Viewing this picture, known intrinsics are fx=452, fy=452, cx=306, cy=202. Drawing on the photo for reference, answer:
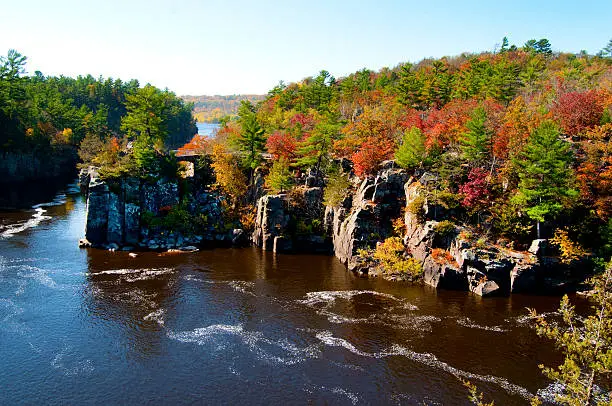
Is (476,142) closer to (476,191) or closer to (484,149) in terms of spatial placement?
(484,149)

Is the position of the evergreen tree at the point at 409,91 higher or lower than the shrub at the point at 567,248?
higher

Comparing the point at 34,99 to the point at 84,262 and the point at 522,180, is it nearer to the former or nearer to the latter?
the point at 84,262

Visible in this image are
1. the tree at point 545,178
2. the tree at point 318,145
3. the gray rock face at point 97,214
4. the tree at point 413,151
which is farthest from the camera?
the tree at point 318,145

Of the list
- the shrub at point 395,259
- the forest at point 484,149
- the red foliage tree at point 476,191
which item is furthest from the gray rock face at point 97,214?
the red foliage tree at point 476,191

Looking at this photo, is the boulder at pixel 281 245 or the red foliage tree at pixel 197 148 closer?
the boulder at pixel 281 245

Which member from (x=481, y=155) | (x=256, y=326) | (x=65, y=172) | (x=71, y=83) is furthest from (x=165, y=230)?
(x=71, y=83)

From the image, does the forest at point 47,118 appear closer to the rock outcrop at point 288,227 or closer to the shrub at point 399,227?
the rock outcrop at point 288,227

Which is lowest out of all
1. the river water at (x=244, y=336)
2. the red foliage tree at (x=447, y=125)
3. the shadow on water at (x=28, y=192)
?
the river water at (x=244, y=336)

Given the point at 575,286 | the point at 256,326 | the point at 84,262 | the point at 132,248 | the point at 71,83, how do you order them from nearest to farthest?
the point at 256,326 < the point at 575,286 < the point at 84,262 < the point at 132,248 < the point at 71,83

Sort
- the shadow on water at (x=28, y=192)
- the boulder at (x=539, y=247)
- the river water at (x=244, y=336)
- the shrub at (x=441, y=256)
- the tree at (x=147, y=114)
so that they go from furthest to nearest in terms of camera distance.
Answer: the shadow on water at (x=28, y=192), the tree at (x=147, y=114), the shrub at (x=441, y=256), the boulder at (x=539, y=247), the river water at (x=244, y=336)
